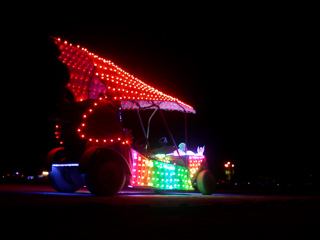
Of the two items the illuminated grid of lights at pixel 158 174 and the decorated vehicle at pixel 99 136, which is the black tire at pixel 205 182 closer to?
the illuminated grid of lights at pixel 158 174

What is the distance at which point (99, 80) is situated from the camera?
920cm

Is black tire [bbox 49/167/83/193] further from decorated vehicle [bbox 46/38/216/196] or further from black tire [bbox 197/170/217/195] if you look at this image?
black tire [bbox 197/170/217/195]

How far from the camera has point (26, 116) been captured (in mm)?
17859

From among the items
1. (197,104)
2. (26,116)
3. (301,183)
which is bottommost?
(301,183)

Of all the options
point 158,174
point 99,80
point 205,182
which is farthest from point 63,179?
point 205,182

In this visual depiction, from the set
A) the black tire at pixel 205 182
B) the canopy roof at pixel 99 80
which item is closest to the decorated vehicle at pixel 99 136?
the canopy roof at pixel 99 80

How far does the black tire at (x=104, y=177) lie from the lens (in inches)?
321

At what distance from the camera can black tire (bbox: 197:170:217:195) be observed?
1155cm

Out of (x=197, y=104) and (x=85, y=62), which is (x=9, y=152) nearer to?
(x=197, y=104)

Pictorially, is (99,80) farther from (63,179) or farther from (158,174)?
(158,174)

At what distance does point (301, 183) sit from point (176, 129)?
1280 cm

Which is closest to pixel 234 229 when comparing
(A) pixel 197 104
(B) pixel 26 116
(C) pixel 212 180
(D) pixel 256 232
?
(D) pixel 256 232

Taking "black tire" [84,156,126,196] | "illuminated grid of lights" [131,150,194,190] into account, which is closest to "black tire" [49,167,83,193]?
"black tire" [84,156,126,196]

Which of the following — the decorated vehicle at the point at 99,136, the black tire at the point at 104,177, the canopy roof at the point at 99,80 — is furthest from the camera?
the canopy roof at the point at 99,80
